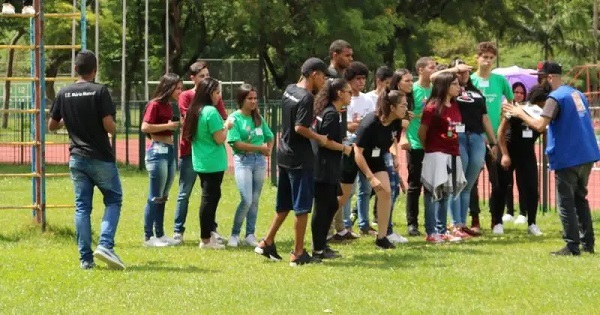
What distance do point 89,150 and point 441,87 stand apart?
13.9ft

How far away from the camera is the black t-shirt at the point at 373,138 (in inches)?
524

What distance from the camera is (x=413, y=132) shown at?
14797 millimetres

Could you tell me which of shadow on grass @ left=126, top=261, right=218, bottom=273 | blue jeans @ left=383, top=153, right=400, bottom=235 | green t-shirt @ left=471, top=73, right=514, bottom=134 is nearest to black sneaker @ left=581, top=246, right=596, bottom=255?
blue jeans @ left=383, top=153, right=400, bottom=235

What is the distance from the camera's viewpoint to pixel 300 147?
39.7 feet

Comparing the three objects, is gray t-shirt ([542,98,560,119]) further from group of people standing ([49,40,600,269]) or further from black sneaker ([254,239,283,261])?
black sneaker ([254,239,283,261])

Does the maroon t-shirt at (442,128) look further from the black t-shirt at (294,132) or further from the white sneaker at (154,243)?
the white sneaker at (154,243)

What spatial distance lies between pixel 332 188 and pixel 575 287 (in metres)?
2.74

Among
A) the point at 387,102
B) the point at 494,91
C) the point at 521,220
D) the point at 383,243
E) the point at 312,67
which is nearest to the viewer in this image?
the point at 312,67

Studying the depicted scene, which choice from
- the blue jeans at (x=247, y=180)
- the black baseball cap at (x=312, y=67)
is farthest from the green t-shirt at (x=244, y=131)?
the black baseball cap at (x=312, y=67)

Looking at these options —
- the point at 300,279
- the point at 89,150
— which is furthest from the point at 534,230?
the point at 89,150

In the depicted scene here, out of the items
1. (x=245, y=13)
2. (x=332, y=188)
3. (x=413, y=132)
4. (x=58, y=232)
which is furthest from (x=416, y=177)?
(x=245, y=13)

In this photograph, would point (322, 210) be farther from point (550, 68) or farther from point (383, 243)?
point (550, 68)

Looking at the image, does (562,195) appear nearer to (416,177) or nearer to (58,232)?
(416,177)

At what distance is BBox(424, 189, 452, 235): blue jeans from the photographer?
46.9 feet
